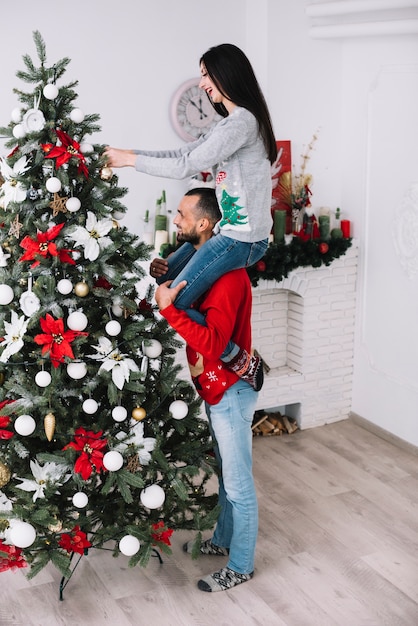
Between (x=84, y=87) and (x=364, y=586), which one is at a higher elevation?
(x=84, y=87)

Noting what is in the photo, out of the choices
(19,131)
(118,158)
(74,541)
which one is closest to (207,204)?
(118,158)

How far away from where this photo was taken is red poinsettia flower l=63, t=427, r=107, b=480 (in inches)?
112

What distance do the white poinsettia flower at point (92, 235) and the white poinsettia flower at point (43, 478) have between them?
746mm

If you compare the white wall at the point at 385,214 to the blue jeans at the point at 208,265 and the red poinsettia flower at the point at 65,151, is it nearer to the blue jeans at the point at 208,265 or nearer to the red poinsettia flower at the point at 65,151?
the blue jeans at the point at 208,265

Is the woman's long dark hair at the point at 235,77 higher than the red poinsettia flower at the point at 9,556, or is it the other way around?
the woman's long dark hair at the point at 235,77

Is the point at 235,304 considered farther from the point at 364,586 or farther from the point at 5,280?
the point at 364,586

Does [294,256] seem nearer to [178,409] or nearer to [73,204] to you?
[178,409]

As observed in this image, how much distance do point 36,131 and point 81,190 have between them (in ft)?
0.82

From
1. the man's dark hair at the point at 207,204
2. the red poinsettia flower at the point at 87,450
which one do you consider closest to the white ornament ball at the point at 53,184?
the man's dark hair at the point at 207,204

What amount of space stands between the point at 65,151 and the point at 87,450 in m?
1.03

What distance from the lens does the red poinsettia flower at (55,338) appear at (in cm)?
276

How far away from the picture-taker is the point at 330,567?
136 inches

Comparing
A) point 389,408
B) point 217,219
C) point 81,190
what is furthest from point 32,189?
point 389,408

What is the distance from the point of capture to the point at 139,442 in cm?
297
